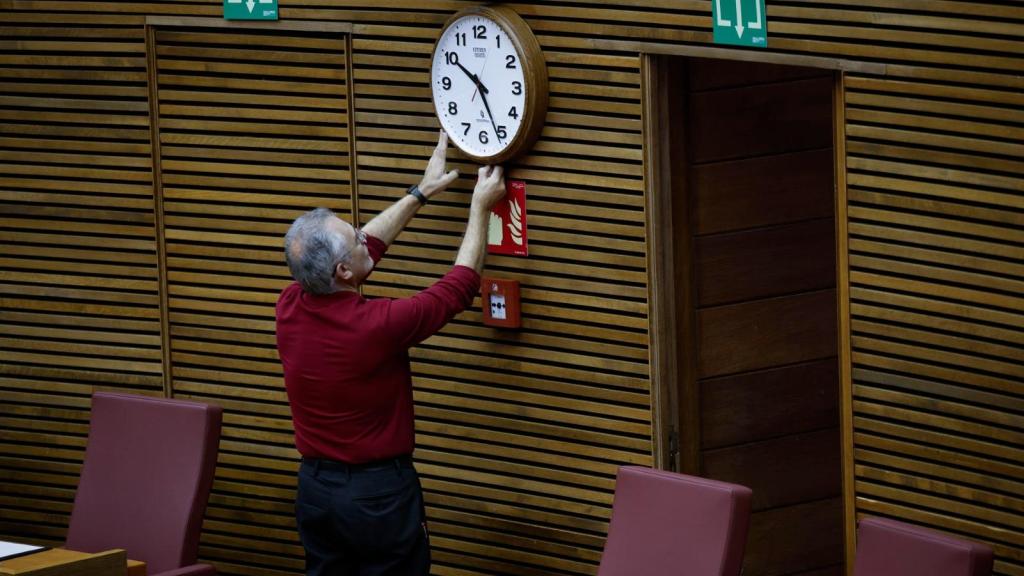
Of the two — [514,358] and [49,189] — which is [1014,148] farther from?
[49,189]

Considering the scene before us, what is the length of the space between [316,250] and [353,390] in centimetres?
50

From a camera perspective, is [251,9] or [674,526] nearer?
[674,526]

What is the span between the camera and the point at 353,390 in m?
5.55

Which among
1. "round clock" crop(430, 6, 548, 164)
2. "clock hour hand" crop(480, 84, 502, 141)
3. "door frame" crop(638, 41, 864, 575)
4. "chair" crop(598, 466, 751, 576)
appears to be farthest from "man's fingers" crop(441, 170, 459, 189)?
"chair" crop(598, 466, 751, 576)

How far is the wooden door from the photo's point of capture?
20.0 ft

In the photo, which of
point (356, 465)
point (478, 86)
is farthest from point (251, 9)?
point (356, 465)

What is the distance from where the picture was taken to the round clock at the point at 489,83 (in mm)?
5863

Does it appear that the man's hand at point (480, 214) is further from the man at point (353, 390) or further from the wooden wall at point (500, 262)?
the wooden wall at point (500, 262)

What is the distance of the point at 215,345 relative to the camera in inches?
273

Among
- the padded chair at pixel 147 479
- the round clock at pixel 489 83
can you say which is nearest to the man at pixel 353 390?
the round clock at pixel 489 83

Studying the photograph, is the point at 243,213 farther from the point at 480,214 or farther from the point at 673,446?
the point at 673,446

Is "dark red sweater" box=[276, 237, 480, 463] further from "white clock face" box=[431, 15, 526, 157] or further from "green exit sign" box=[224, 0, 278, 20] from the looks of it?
"green exit sign" box=[224, 0, 278, 20]

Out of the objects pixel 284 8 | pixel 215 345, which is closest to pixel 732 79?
pixel 284 8

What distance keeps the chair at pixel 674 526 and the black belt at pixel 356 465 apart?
796 millimetres
